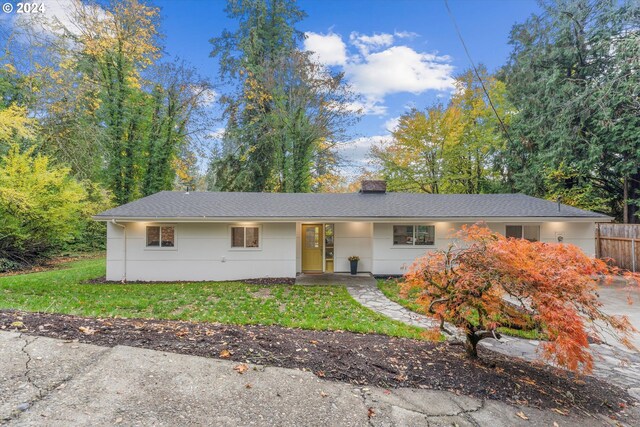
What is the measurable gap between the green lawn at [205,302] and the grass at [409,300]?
3.47 ft

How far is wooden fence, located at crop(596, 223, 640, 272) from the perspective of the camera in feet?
37.5

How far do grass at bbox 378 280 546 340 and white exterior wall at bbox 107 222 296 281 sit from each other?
318 cm

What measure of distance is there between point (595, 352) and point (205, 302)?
7.59 m

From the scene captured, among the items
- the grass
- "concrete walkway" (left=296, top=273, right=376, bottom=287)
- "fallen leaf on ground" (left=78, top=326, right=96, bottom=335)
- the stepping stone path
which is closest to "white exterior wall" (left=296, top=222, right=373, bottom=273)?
"concrete walkway" (left=296, top=273, right=376, bottom=287)

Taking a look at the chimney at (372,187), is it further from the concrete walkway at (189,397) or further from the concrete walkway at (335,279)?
the concrete walkway at (189,397)

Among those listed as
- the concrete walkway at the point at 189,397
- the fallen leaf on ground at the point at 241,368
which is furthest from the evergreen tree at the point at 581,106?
the fallen leaf on ground at the point at 241,368

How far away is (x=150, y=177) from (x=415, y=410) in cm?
1991

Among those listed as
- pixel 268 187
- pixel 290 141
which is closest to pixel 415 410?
pixel 290 141

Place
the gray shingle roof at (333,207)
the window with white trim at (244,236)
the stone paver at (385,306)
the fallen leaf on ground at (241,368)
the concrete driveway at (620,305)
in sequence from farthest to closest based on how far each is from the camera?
the window with white trim at (244,236)
the gray shingle roof at (333,207)
the concrete driveway at (620,305)
the stone paver at (385,306)
the fallen leaf on ground at (241,368)

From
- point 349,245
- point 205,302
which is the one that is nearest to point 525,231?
point 349,245

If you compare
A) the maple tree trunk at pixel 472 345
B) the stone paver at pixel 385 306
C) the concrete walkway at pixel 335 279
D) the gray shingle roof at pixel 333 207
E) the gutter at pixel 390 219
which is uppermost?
the gray shingle roof at pixel 333 207

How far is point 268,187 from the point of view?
21.4m

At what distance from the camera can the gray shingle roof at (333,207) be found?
10164mm

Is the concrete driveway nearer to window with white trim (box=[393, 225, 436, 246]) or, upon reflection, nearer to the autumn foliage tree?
the autumn foliage tree
